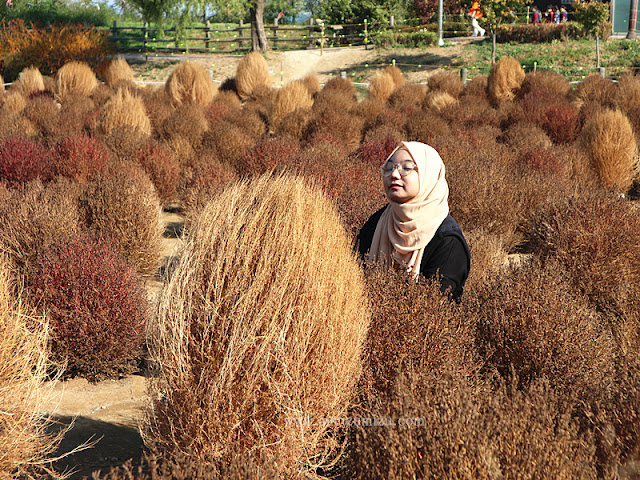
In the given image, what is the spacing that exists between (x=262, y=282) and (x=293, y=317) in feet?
0.57

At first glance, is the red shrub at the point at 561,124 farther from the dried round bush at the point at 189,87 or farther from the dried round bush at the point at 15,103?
the dried round bush at the point at 15,103

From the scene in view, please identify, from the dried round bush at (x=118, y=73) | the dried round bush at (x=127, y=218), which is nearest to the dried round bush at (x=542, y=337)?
the dried round bush at (x=127, y=218)

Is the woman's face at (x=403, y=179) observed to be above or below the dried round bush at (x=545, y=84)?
above

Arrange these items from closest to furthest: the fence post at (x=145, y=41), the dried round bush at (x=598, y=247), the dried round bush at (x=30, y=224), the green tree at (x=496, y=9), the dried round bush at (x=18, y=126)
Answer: the dried round bush at (x=598, y=247), the dried round bush at (x=30, y=224), the dried round bush at (x=18, y=126), the green tree at (x=496, y=9), the fence post at (x=145, y=41)

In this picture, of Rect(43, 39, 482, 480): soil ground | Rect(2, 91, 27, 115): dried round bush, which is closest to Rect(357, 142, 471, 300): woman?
Rect(43, 39, 482, 480): soil ground

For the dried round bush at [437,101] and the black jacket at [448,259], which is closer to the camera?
the black jacket at [448,259]

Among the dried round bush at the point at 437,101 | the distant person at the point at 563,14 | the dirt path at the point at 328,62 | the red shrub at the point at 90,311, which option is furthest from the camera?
the distant person at the point at 563,14

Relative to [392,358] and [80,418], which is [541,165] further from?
[80,418]

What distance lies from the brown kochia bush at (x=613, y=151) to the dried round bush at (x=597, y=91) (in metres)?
3.92

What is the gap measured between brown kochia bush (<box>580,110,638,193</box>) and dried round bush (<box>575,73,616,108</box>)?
3916 mm

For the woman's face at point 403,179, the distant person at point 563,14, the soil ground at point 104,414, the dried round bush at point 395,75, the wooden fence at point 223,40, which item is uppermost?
the distant person at point 563,14

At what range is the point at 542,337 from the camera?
125 inches

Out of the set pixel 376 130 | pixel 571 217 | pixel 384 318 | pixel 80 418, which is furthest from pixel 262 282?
pixel 376 130

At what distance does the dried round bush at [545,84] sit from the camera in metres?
13.6
